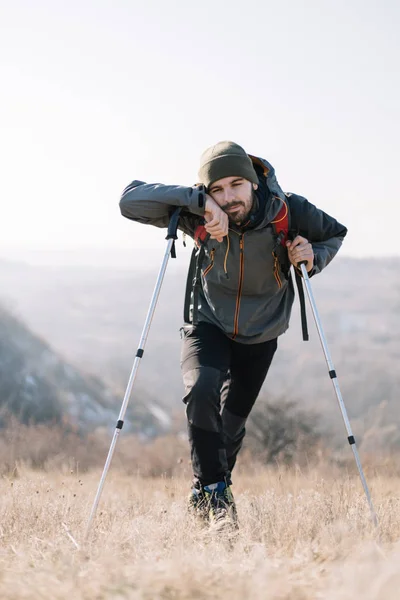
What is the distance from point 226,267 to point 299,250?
504 millimetres

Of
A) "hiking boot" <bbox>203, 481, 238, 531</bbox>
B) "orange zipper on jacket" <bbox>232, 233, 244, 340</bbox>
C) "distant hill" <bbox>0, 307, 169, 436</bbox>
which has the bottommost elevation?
"distant hill" <bbox>0, 307, 169, 436</bbox>

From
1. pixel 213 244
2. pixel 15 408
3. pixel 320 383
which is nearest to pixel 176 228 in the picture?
pixel 213 244

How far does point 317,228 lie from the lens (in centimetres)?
610

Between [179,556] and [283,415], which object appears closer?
[179,556]

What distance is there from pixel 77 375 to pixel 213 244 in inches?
1726

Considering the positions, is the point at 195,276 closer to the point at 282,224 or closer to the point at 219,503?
the point at 282,224

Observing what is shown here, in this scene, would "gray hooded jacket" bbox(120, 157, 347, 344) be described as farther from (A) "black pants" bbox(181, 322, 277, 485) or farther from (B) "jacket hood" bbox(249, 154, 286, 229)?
(A) "black pants" bbox(181, 322, 277, 485)

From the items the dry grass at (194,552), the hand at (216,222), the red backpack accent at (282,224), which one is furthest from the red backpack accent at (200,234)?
the dry grass at (194,552)

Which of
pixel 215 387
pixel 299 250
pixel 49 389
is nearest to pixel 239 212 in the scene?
pixel 299 250

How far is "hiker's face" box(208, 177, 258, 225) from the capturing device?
18.6 ft

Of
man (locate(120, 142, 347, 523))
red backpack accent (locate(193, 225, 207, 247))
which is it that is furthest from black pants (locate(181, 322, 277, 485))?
red backpack accent (locate(193, 225, 207, 247))

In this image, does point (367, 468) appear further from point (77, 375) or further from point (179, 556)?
point (77, 375)

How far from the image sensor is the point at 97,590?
3.65 meters

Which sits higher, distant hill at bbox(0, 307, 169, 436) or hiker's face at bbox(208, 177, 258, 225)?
hiker's face at bbox(208, 177, 258, 225)
